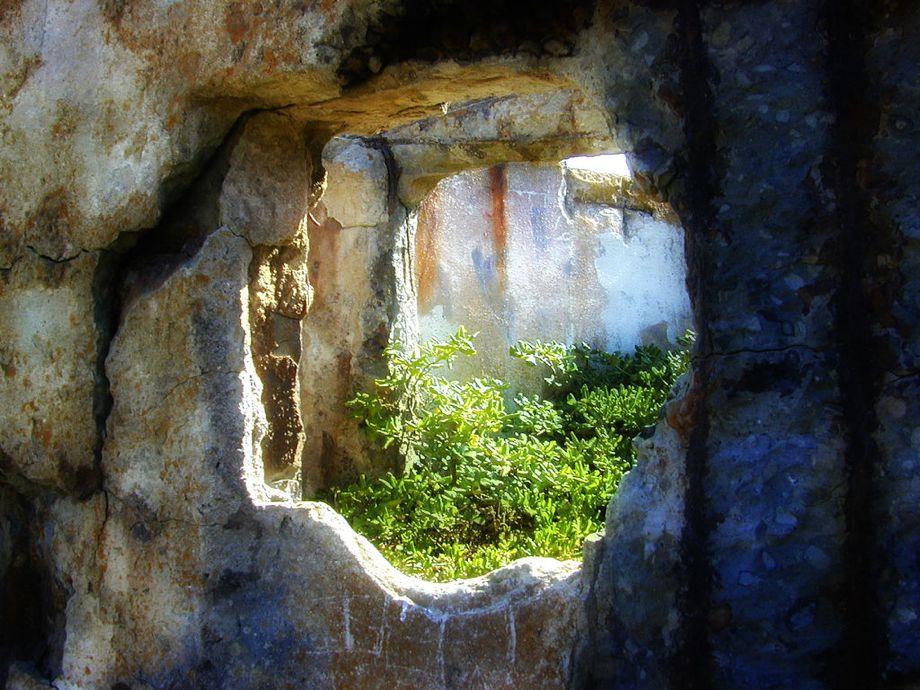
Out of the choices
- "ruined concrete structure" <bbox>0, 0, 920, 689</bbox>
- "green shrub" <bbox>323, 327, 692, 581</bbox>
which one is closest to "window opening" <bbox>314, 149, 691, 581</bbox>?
"green shrub" <bbox>323, 327, 692, 581</bbox>

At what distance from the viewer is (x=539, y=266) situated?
7.75 metres

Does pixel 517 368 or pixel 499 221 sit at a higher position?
pixel 499 221

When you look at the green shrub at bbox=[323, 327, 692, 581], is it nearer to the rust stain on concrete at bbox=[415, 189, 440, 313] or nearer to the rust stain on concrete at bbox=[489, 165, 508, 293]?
the rust stain on concrete at bbox=[415, 189, 440, 313]

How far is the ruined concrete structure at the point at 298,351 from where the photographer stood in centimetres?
196

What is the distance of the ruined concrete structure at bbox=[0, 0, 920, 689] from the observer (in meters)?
1.96

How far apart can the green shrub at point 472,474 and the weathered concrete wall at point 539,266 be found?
1.32 m

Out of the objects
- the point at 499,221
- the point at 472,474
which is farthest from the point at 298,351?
the point at 499,221

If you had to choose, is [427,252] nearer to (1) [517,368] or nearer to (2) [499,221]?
(2) [499,221]

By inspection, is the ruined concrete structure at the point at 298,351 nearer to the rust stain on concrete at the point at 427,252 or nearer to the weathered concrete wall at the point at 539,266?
the rust stain on concrete at the point at 427,252

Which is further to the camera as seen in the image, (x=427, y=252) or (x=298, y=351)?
(x=427, y=252)

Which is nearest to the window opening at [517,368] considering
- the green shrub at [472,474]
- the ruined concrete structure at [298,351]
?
the green shrub at [472,474]

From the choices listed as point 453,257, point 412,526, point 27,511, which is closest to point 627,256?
point 453,257

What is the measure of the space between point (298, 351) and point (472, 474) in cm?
171

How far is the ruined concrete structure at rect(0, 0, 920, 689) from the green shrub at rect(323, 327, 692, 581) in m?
1.37
